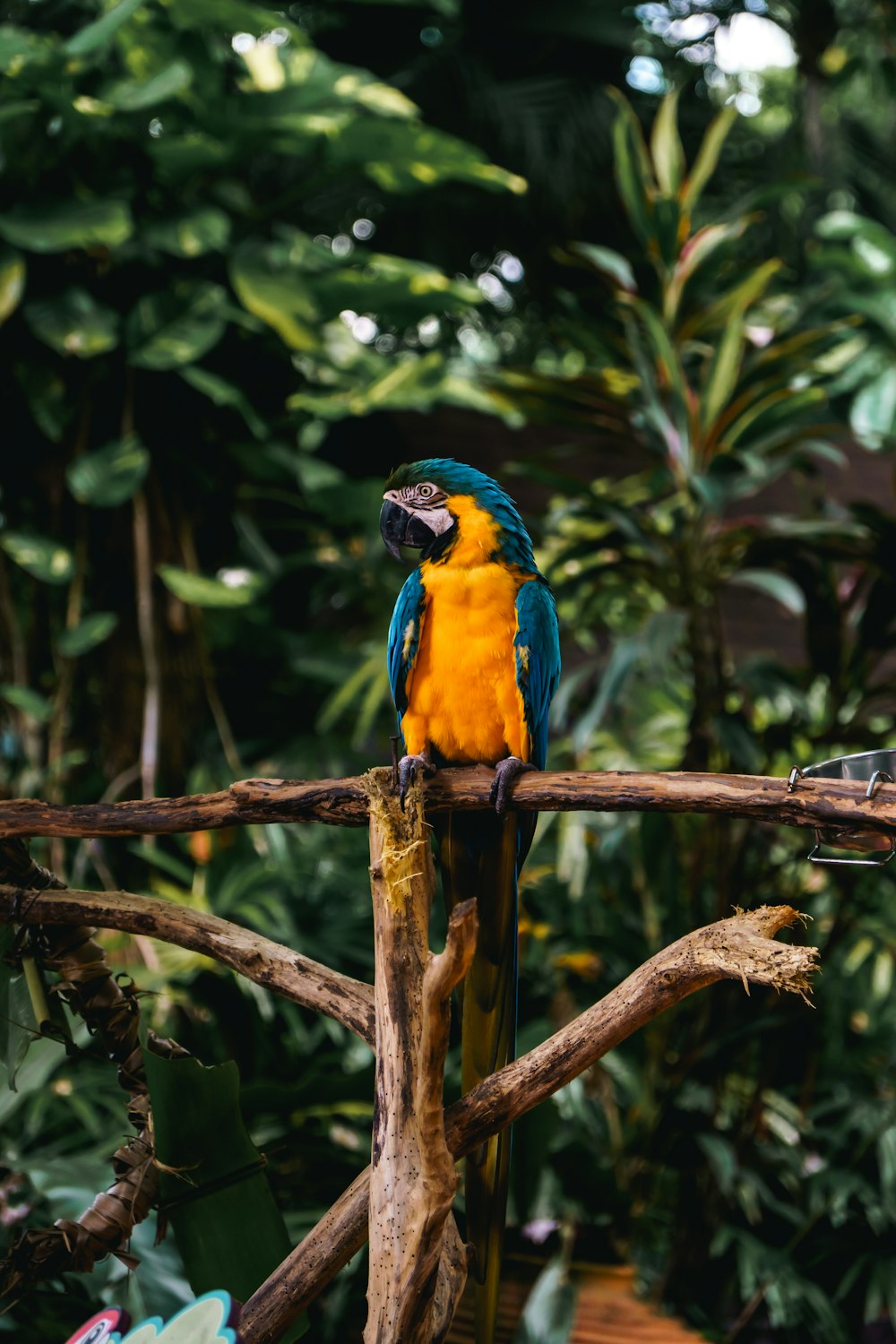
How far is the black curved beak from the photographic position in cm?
92

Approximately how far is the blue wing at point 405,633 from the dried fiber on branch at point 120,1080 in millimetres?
341

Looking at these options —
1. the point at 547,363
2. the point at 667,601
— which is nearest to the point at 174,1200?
the point at 667,601

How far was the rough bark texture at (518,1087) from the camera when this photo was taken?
67cm

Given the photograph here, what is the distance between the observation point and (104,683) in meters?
1.97

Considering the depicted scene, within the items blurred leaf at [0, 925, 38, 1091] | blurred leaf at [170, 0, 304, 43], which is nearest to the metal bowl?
blurred leaf at [0, 925, 38, 1091]

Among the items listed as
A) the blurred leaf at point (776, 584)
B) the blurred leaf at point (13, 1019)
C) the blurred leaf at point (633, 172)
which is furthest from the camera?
the blurred leaf at point (633, 172)

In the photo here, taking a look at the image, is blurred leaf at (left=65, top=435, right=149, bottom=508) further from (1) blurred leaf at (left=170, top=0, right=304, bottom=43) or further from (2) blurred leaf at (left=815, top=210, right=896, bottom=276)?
(2) blurred leaf at (left=815, top=210, right=896, bottom=276)

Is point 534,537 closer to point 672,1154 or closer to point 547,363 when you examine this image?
point 672,1154

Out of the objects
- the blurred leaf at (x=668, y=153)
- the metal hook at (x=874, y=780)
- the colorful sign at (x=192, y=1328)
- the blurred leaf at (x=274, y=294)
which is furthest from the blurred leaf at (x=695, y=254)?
the colorful sign at (x=192, y=1328)

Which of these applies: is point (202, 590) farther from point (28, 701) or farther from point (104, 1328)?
point (104, 1328)

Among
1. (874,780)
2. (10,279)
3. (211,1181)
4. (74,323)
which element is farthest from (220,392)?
(874,780)

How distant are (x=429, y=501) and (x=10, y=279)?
1.22m

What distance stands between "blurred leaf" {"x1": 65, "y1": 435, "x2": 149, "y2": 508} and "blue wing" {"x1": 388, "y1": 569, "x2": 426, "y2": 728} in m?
1.01

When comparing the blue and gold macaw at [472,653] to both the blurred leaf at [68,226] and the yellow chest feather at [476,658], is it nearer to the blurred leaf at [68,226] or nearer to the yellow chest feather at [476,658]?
the yellow chest feather at [476,658]
